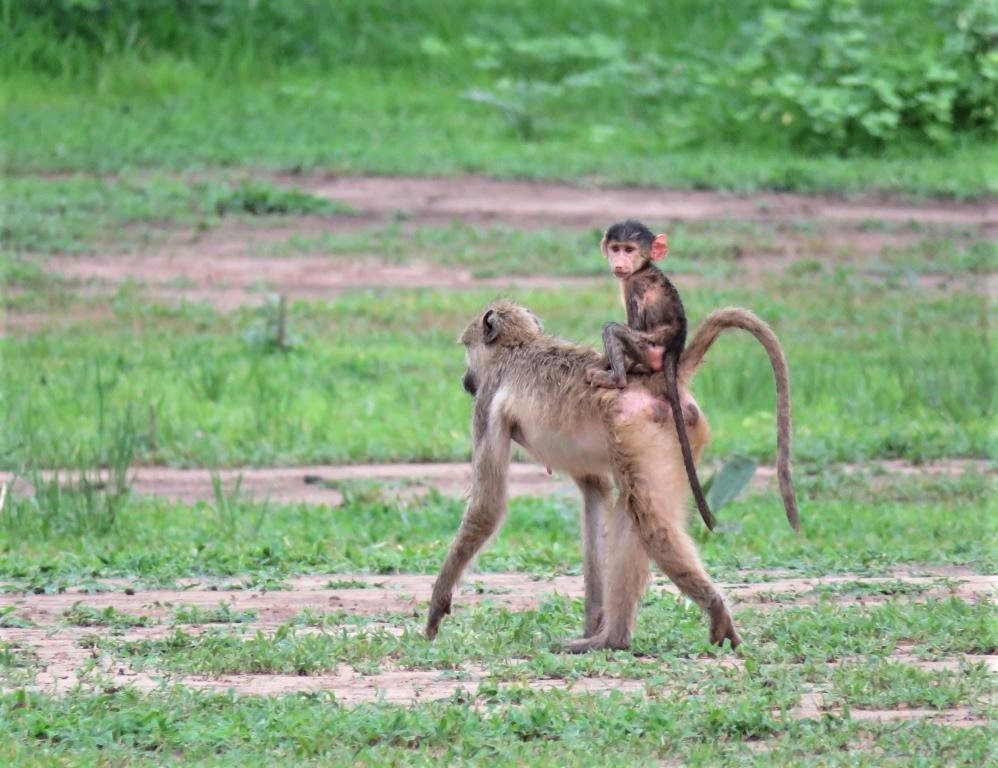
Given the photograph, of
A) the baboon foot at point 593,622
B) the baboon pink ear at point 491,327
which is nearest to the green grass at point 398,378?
the baboon pink ear at point 491,327

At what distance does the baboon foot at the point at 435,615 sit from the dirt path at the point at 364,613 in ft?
0.72

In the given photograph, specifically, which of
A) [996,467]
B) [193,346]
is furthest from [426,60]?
[996,467]

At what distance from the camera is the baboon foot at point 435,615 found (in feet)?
22.1

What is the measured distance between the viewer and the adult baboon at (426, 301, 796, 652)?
6.42 meters

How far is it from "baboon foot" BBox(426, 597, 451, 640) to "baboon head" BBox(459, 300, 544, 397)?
0.76 m

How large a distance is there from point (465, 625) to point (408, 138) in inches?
448

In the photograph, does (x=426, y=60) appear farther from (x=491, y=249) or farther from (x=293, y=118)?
(x=491, y=249)

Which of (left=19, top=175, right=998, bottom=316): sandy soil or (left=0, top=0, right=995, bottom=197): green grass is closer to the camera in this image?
(left=19, top=175, right=998, bottom=316): sandy soil

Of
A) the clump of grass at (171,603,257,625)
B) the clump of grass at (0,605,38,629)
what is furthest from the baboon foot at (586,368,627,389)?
the clump of grass at (0,605,38,629)

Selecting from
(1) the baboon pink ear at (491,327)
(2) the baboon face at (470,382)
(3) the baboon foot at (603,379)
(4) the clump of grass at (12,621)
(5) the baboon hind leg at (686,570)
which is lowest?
(4) the clump of grass at (12,621)

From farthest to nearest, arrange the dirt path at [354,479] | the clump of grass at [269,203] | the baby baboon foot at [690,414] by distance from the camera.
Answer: the clump of grass at [269,203] < the dirt path at [354,479] < the baby baboon foot at [690,414]

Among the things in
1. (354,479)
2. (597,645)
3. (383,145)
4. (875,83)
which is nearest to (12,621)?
(597,645)

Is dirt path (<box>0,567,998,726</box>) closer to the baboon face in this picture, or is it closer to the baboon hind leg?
the baboon hind leg

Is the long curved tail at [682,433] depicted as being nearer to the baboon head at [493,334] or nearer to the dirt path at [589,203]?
the baboon head at [493,334]
